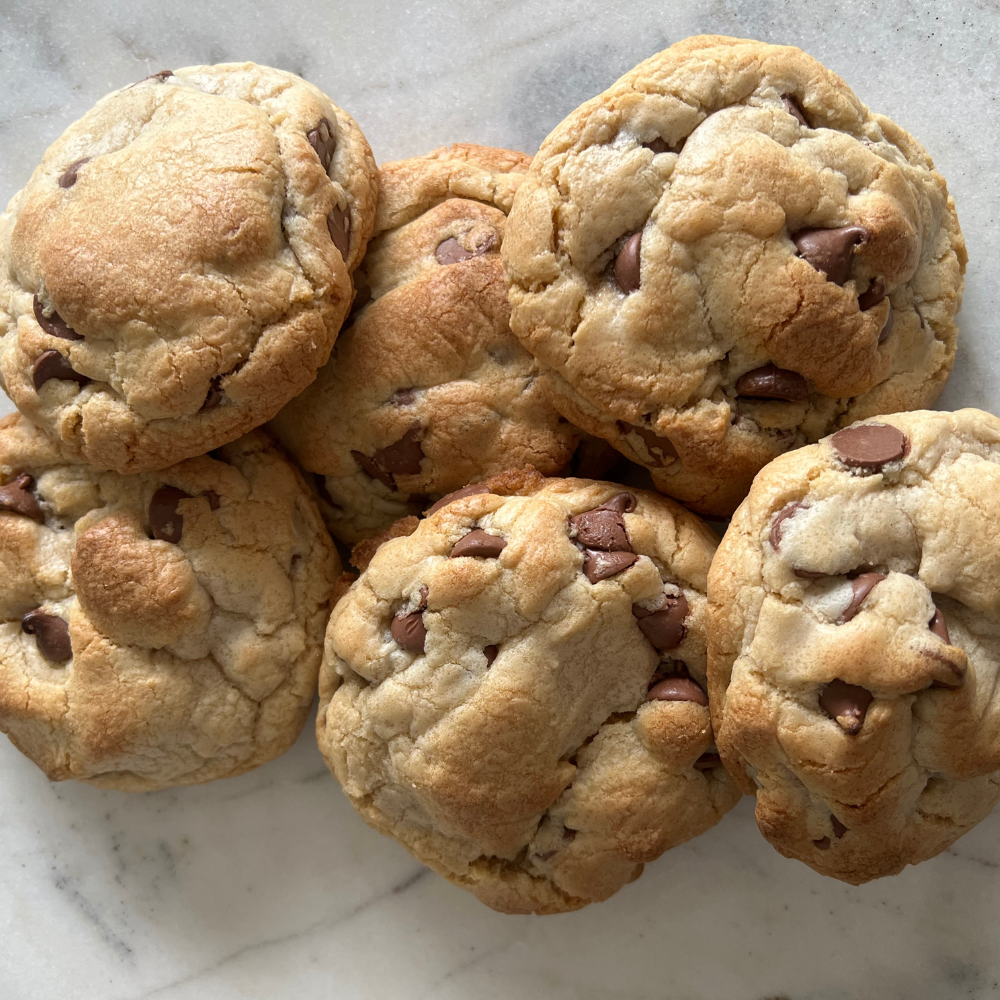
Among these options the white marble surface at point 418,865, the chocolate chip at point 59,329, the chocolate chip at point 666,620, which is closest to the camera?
the chocolate chip at point 59,329

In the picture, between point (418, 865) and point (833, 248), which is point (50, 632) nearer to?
point (418, 865)

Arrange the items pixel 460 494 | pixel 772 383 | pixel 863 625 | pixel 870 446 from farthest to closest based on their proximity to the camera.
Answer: pixel 460 494, pixel 772 383, pixel 870 446, pixel 863 625

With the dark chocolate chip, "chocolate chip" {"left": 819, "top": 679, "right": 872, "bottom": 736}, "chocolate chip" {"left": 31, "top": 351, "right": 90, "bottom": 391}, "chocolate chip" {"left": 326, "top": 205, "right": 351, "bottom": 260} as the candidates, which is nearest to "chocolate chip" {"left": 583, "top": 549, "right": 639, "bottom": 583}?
the dark chocolate chip

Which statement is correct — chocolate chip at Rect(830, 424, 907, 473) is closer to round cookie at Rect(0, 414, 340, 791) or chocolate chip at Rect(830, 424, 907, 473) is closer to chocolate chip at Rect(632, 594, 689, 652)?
chocolate chip at Rect(632, 594, 689, 652)

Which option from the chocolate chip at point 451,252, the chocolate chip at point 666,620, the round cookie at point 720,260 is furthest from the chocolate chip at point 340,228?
the chocolate chip at point 666,620

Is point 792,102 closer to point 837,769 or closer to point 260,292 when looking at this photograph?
point 260,292

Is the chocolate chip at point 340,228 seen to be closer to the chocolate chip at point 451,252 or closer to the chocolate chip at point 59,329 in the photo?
the chocolate chip at point 451,252

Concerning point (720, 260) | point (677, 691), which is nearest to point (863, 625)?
point (677, 691)
